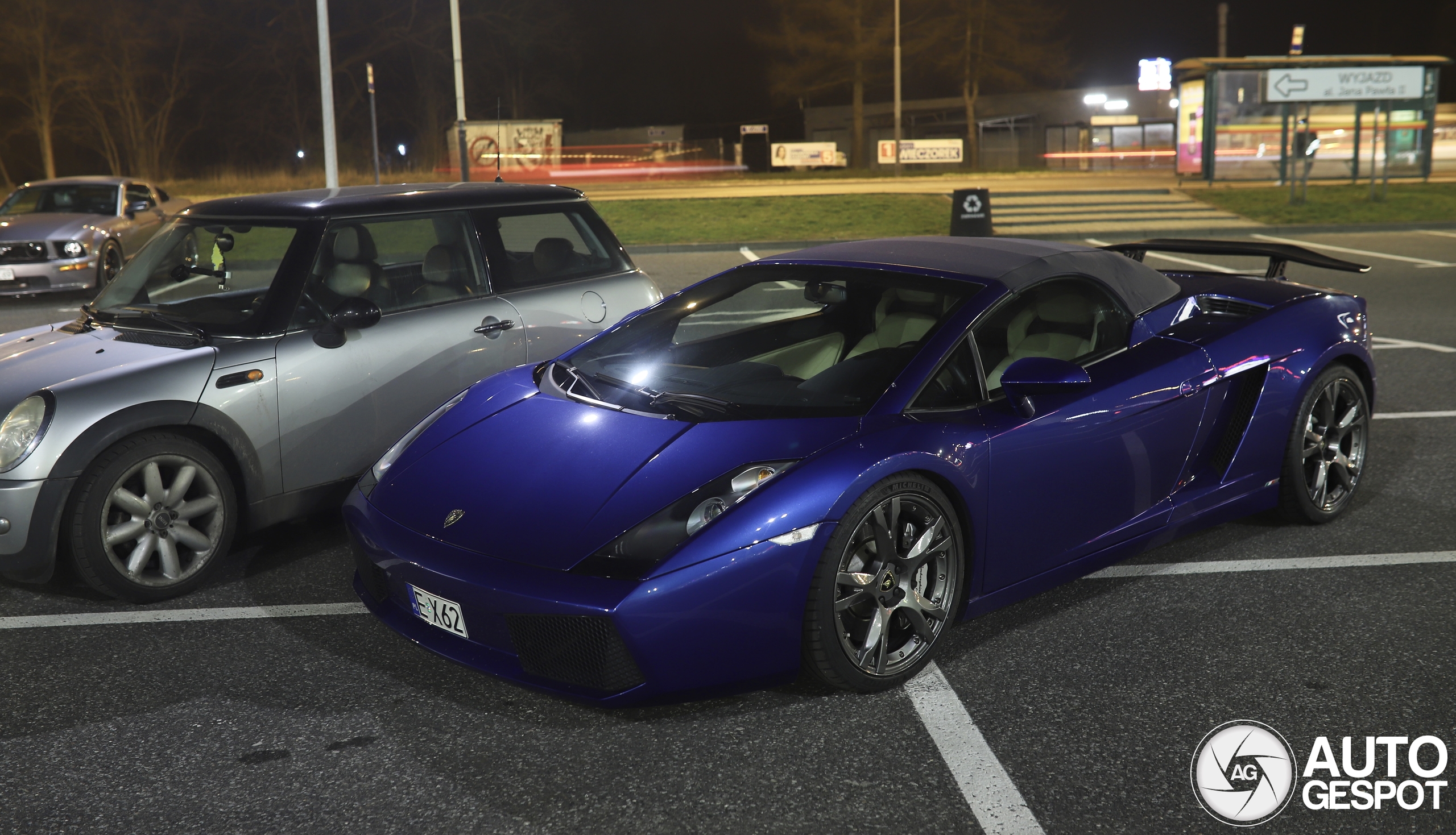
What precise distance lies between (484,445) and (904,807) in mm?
1756

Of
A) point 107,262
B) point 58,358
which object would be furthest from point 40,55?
point 58,358

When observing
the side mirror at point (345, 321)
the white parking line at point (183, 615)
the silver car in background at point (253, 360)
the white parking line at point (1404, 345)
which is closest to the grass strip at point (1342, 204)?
the white parking line at point (1404, 345)

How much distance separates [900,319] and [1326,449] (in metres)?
2.08

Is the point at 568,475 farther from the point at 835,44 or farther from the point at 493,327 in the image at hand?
the point at 835,44

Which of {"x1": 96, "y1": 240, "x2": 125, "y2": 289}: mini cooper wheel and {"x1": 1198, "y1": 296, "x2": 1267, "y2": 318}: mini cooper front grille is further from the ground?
{"x1": 96, "y1": 240, "x2": 125, "y2": 289}: mini cooper wheel

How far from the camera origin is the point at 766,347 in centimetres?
441

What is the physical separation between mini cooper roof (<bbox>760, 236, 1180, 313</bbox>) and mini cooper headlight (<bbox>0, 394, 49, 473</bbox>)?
107 inches

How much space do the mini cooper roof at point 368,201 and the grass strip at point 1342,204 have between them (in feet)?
66.1

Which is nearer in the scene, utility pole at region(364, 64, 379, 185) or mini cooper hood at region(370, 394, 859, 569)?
mini cooper hood at region(370, 394, 859, 569)

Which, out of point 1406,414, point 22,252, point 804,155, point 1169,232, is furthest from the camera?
point 804,155

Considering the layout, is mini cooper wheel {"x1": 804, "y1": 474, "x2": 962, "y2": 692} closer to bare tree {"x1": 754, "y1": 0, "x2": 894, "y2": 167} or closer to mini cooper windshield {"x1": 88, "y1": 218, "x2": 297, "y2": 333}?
mini cooper windshield {"x1": 88, "y1": 218, "x2": 297, "y2": 333}

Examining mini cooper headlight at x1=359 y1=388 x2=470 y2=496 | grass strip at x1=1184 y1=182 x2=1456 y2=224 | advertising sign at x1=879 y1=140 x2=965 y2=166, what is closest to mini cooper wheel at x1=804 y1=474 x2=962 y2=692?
mini cooper headlight at x1=359 y1=388 x2=470 y2=496

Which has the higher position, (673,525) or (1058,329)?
(1058,329)

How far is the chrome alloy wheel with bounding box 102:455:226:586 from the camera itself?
164 inches
